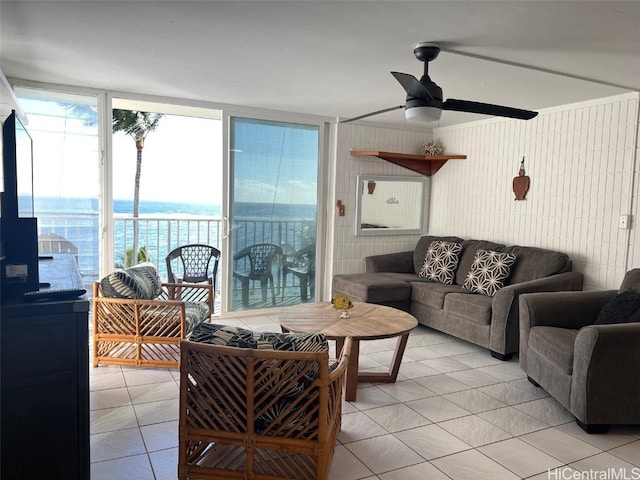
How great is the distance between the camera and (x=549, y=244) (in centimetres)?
463

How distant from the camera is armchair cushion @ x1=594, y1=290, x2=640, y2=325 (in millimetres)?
2979

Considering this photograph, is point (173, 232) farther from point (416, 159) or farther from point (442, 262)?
point (442, 262)

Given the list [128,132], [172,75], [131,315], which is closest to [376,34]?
[172,75]

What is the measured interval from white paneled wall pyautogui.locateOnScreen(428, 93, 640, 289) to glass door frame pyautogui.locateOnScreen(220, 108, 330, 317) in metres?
1.57

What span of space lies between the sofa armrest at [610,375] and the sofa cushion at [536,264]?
5.06 feet

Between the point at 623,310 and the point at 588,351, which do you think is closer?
the point at 588,351

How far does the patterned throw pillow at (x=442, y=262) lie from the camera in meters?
5.08

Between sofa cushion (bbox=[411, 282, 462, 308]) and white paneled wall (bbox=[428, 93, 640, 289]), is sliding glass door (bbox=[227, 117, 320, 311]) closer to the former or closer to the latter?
sofa cushion (bbox=[411, 282, 462, 308])

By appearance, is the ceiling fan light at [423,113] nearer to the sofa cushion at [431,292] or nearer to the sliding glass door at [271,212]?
the sofa cushion at [431,292]

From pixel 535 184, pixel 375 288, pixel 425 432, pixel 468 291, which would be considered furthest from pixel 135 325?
pixel 535 184

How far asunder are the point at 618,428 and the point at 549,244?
2116mm

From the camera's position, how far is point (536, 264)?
4.41 m

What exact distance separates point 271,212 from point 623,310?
135 inches

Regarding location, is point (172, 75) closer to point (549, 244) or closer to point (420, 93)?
point (420, 93)
